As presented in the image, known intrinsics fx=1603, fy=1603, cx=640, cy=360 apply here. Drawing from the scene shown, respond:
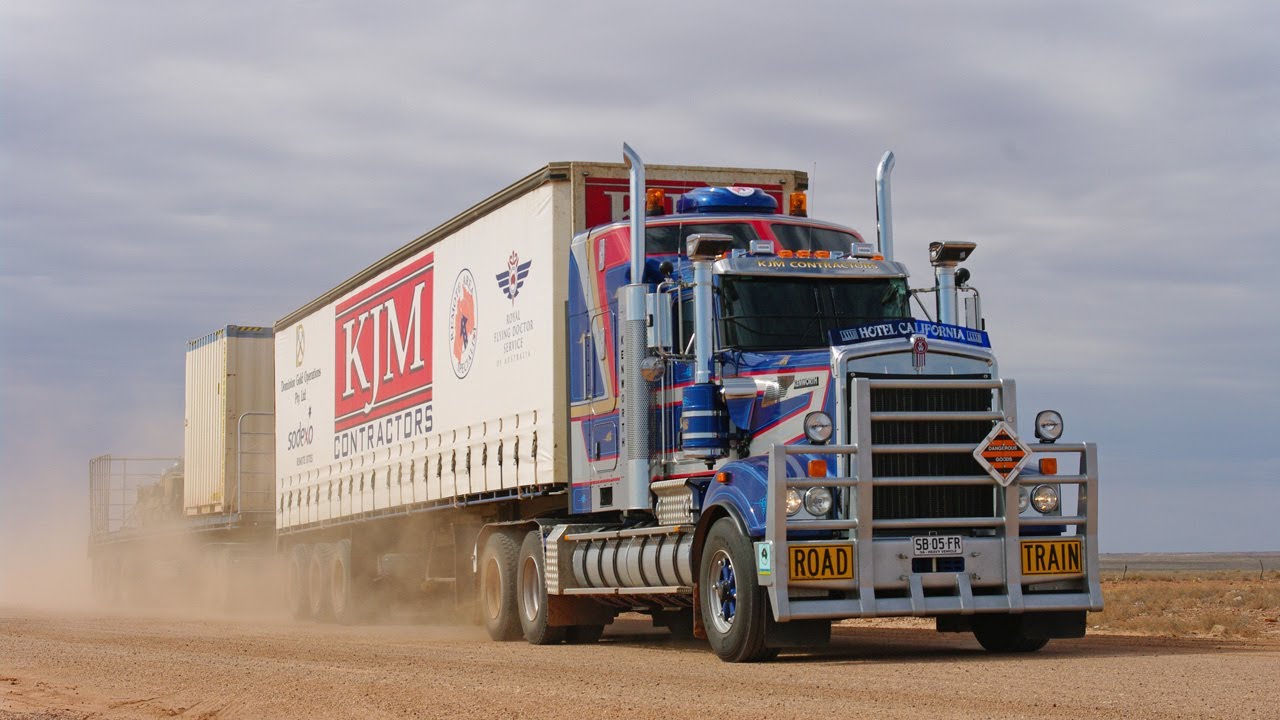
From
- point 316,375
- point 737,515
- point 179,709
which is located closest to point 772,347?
point 737,515

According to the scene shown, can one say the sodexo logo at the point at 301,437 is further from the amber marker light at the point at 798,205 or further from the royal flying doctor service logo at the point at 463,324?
the amber marker light at the point at 798,205

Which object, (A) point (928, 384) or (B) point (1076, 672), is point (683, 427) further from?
(B) point (1076, 672)

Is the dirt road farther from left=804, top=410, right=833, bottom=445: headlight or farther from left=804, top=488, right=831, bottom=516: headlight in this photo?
left=804, top=410, right=833, bottom=445: headlight

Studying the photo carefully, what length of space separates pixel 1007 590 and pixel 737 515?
92.3 inches

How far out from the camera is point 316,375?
26.5 meters

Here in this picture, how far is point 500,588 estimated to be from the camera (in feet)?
60.8

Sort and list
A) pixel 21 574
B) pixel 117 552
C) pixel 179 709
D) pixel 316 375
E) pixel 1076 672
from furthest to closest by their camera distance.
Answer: pixel 21 574 → pixel 117 552 → pixel 316 375 → pixel 1076 672 → pixel 179 709

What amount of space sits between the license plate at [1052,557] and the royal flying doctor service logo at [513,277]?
6631mm

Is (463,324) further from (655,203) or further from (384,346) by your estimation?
(655,203)

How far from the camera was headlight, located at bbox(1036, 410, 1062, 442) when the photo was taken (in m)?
14.1

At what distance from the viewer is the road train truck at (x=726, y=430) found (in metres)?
13.2

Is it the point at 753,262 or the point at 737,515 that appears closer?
the point at 737,515

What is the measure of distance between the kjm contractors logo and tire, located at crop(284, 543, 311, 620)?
2915 mm

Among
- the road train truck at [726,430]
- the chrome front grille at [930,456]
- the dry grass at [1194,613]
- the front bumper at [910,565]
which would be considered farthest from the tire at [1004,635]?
the dry grass at [1194,613]
